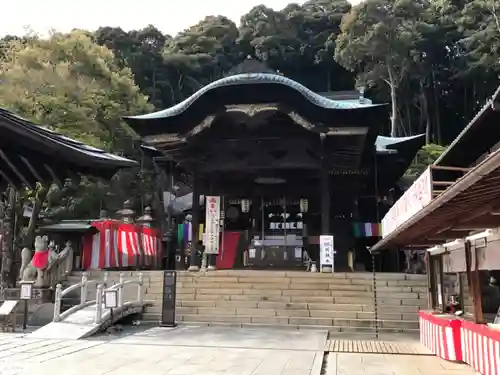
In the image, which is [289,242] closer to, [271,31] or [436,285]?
[436,285]

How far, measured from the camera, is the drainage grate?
9648mm

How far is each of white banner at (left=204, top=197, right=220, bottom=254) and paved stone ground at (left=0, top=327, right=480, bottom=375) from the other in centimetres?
698

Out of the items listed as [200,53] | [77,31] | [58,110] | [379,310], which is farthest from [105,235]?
[200,53]

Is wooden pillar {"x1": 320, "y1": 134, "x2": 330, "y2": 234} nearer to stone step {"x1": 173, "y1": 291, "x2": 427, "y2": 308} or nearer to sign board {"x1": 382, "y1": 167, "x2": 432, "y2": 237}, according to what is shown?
stone step {"x1": 173, "y1": 291, "x2": 427, "y2": 308}

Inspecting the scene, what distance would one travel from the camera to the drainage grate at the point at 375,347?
9.65m

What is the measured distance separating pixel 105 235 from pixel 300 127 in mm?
8737

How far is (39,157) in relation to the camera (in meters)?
2.76

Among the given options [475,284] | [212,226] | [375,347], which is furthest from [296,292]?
[475,284]

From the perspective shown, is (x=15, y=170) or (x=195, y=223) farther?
(x=195, y=223)

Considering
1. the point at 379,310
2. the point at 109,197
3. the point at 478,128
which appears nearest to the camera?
the point at 478,128

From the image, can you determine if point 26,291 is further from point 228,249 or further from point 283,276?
point 228,249

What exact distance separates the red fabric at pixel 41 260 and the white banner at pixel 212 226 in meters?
5.67

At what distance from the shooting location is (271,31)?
4572cm

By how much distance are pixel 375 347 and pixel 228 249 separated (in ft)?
39.3
